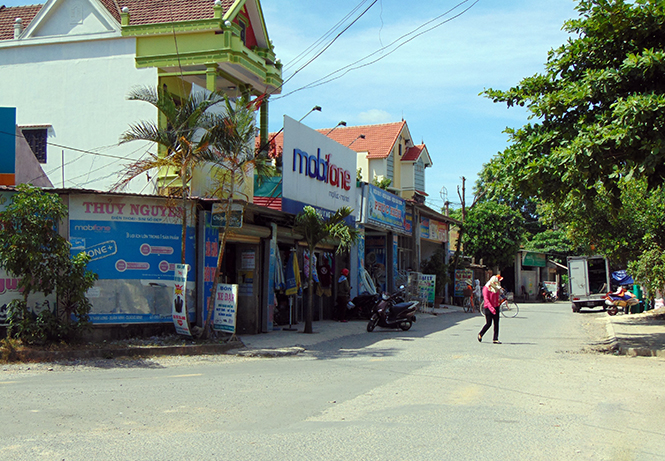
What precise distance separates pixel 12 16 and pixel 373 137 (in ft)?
68.1

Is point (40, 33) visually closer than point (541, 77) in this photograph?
No

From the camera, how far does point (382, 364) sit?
37.3ft

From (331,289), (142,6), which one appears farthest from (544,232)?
(142,6)

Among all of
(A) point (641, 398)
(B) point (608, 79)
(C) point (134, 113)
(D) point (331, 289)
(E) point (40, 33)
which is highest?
(E) point (40, 33)

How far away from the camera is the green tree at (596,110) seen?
11078 millimetres

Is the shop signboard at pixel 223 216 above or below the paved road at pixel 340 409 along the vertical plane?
above

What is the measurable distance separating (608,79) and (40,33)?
1697cm

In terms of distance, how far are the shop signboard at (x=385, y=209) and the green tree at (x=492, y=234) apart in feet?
67.6

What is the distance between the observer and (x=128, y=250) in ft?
45.4

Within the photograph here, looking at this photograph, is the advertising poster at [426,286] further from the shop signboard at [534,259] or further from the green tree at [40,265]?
the shop signboard at [534,259]

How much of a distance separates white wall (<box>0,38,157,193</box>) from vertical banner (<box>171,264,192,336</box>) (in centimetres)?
532

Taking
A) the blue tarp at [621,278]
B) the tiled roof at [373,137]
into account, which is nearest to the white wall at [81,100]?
the tiled roof at [373,137]

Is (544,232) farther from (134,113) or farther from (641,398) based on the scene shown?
(641,398)

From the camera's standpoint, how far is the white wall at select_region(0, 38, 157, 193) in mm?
18453
